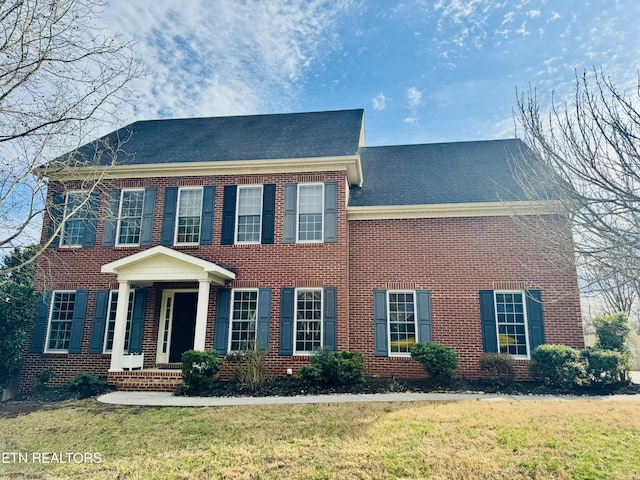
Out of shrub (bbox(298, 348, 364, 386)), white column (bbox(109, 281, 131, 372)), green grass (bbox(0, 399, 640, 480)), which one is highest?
white column (bbox(109, 281, 131, 372))

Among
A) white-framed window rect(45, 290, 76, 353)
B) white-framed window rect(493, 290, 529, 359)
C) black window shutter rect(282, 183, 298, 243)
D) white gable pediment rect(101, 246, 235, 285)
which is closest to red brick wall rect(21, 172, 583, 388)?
black window shutter rect(282, 183, 298, 243)

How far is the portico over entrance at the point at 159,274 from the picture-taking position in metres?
11.7

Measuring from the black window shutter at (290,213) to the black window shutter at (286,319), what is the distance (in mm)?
1624

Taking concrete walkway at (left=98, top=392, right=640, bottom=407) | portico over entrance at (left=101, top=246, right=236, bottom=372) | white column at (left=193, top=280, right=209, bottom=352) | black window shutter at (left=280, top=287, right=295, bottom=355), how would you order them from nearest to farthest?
concrete walkway at (left=98, top=392, right=640, bottom=407), white column at (left=193, top=280, right=209, bottom=352), portico over entrance at (left=101, top=246, right=236, bottom=372), black window shutter at (left=280, top=287, right=295, bottom=355)

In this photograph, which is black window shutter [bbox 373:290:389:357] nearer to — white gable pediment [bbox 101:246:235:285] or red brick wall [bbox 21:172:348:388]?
red brick wall [bbox 21:172:348:388]

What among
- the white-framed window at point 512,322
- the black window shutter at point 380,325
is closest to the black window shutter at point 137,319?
the black window shutter at point 380,325

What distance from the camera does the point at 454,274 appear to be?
1255 cm

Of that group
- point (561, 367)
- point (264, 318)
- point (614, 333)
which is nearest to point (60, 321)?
point (264, 318)

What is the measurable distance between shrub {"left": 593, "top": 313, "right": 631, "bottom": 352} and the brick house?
56 cm

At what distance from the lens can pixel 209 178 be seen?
13500 millimetres

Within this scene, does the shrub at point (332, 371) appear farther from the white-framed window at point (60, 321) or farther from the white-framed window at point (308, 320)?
the white-framed window at point (60, 321)

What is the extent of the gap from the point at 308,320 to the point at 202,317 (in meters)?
3.07

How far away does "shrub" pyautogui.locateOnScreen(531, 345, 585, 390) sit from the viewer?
1044cm

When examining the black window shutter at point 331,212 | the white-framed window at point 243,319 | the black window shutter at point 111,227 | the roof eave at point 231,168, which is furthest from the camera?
the black window shutter at point 111,227
